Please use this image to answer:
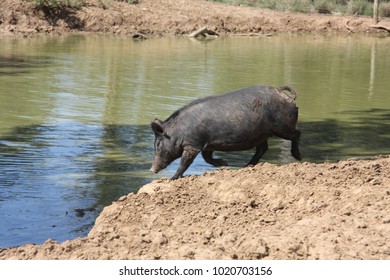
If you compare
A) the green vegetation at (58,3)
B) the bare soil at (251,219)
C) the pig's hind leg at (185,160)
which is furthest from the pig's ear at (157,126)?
the green vegetation at (58,3)

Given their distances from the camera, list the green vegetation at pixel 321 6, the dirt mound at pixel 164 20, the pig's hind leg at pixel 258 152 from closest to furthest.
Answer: the pig's hind leg at pixel 258 152, the dirt mound at pixel 164 20, the green vegetation at pixel 321 6

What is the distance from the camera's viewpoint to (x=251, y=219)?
722 centimetres

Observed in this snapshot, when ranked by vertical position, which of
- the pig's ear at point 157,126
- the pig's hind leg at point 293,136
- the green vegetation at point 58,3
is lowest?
the pig's hind leg at point 293,136

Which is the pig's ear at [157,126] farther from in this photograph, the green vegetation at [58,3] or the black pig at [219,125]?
the green vegetation at [58,3]

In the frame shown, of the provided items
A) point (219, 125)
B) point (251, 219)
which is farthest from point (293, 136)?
point (251, 219)

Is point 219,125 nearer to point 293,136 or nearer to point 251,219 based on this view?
point 293,136

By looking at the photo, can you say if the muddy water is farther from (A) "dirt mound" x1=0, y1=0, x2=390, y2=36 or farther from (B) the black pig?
(A) "dirt mound" x1=0, y1=0, x2=390, y2=36

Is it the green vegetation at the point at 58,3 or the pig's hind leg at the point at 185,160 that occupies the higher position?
the green vegetation at the point at 58,3

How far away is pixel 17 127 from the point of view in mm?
14094

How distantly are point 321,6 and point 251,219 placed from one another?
37.3 meters

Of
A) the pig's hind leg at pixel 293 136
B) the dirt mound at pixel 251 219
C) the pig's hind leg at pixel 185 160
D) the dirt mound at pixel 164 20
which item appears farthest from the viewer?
the dirt mound at pixel 164 20

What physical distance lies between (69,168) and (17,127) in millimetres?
3243

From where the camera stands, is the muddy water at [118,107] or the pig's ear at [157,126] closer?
the pig's ear at [157,126]

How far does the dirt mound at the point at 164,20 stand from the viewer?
3328 cm
